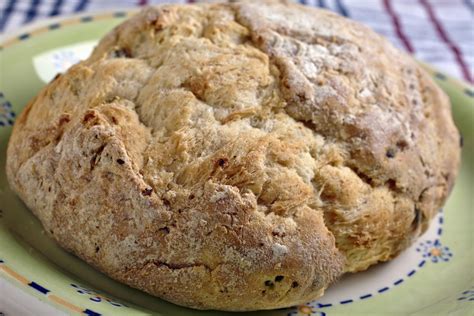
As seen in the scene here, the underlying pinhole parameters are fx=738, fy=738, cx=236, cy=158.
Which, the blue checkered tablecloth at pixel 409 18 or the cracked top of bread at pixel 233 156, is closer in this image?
the cracked top of bread at pixel 233 156

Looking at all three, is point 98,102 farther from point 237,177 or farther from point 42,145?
point 237,177

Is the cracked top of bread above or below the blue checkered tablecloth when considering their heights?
above

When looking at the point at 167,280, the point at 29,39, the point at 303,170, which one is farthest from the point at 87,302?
the point at 29,39

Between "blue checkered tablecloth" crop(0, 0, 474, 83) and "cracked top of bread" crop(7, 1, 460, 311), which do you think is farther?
"blue checkered tablecloth" crop(0, 0, 474, 83)

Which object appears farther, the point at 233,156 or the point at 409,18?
the point at 409,18

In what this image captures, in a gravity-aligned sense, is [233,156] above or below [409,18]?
above
